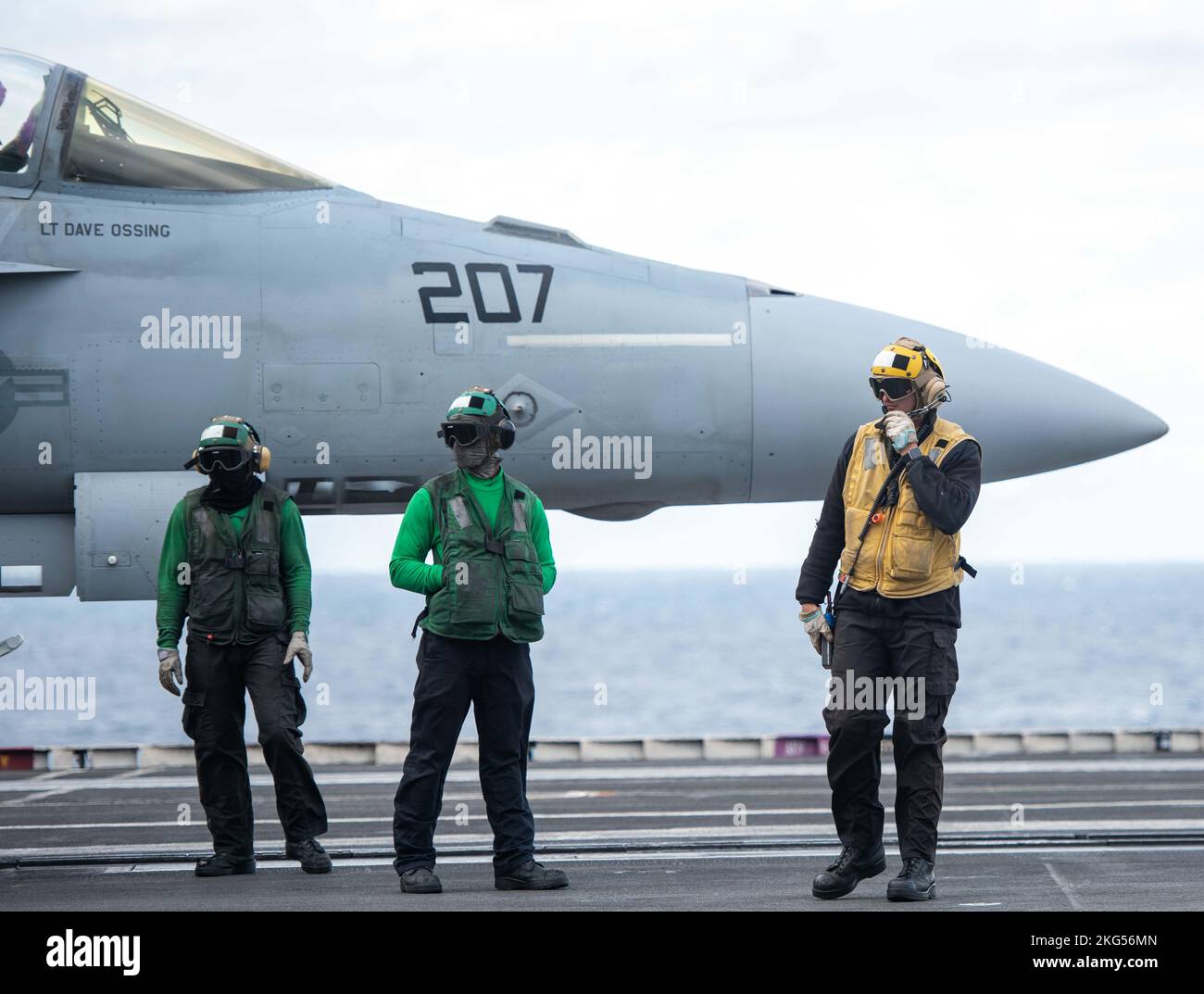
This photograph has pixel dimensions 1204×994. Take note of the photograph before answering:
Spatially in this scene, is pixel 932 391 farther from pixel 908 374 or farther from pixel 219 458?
pixel 219 458

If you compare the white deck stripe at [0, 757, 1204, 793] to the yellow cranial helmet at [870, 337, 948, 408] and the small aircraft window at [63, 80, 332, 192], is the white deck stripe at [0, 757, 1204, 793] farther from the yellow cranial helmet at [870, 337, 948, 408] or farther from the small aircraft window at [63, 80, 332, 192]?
the yellow cranial helmet at [870, 337, 948, 408]

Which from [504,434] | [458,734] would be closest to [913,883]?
[458,734]

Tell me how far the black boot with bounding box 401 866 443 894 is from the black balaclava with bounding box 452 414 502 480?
69.6 inches

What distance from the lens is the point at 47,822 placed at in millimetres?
11586

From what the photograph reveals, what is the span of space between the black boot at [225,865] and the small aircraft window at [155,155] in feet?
11.4

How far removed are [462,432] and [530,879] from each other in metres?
2.00

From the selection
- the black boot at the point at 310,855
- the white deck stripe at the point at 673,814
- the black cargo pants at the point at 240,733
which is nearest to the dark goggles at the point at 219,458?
the black cargo pants at the point at 240,733

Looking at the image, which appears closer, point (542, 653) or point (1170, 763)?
point (1170, 763)

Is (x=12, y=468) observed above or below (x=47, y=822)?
above

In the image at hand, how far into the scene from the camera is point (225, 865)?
785 centimetres

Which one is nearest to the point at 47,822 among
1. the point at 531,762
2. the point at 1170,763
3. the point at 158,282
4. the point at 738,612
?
the point at 158,282
